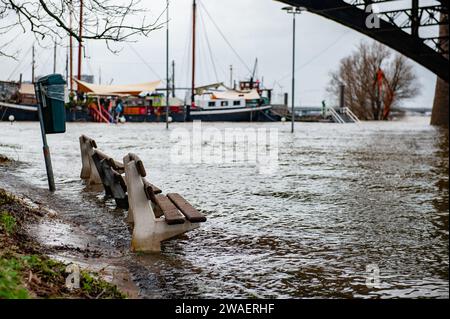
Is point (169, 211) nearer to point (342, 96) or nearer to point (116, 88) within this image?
point (342, 96)

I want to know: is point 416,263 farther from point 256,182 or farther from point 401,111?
point 401,111

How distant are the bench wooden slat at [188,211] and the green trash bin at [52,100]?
2887 mm

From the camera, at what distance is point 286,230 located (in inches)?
208

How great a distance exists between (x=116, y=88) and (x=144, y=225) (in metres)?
45.2

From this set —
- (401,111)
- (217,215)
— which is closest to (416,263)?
(217,215)

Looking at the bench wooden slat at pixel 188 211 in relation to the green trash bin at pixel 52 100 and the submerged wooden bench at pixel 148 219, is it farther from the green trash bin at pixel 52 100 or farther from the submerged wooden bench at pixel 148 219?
the green trash bin at pixel 52 100

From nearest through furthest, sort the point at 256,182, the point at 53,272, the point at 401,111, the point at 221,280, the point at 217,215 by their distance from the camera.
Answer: the point at 53,272
the point at 221,280
the point at 217,215
the point at 256,182
the point at 401,111

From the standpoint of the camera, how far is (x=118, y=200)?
6332 millimetres

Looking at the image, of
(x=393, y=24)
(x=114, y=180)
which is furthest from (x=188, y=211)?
(x=393, y=24)

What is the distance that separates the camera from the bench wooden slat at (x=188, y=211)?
433cm

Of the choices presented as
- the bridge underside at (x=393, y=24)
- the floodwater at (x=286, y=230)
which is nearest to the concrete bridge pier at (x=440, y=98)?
the bridge underside at (x=393, y=24)

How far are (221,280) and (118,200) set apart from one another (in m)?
2.90

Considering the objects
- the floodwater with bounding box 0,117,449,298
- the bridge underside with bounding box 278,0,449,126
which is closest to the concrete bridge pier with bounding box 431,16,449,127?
the bridge underside with bounding box 278,0,449,126
